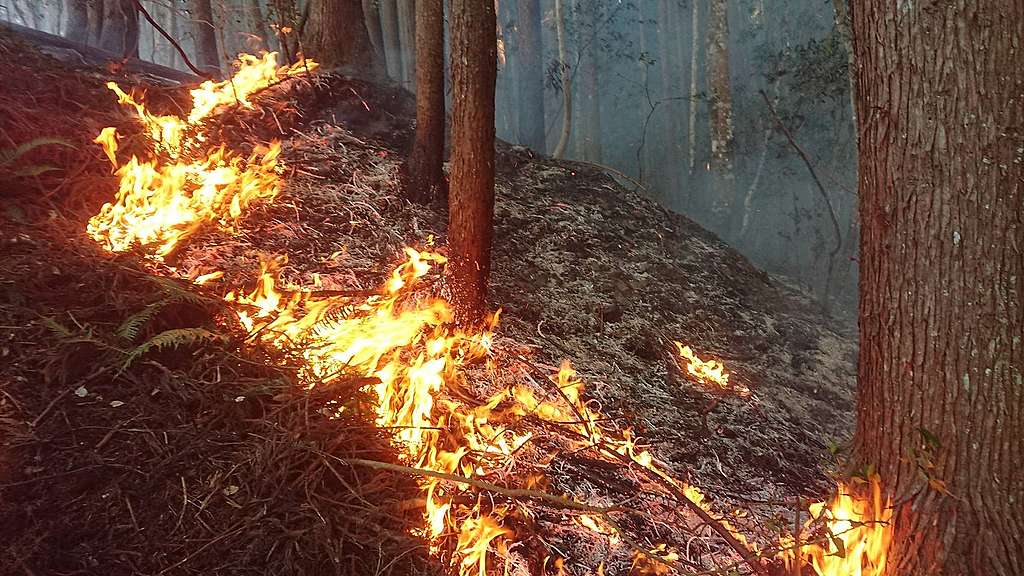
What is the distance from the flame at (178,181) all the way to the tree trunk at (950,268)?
3.87 m

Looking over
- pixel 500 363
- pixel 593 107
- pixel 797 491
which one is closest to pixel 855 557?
pixel 797 491

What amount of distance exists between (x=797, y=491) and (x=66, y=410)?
4152 millimetres

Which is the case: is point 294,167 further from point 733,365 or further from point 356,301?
point 733,365

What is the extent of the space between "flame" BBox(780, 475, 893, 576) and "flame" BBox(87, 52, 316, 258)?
12.6 feet

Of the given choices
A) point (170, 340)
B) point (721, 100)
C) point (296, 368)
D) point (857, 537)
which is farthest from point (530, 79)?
point (857, 537)

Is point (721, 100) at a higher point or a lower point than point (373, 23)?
lower

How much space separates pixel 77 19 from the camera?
7301mm

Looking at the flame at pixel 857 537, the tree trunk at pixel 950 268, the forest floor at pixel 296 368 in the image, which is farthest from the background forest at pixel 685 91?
the flame at pixel 857 537

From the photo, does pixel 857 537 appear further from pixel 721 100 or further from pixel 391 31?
pixel 391 31

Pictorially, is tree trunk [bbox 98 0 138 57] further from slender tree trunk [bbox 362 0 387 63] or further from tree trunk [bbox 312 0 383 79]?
slender tree trunk [bbox 362 0 387 63]

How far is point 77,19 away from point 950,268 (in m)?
9.58

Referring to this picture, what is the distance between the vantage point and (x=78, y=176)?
381cm

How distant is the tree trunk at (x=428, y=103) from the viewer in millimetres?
5078

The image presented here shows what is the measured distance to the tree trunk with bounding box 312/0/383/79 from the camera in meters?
6.22
